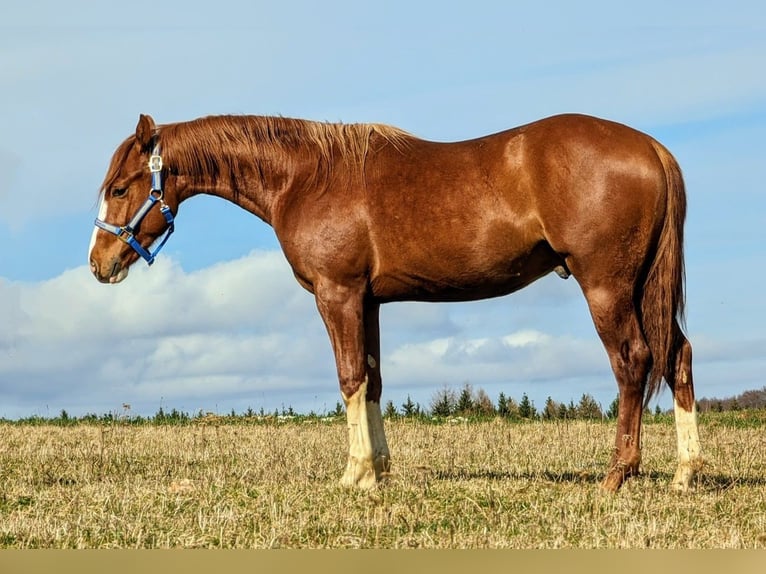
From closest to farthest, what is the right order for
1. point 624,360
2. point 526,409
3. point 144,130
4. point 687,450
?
point 624,360 → point 687,450 → point 144,130 → point 526,409

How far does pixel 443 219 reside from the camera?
8.47 metres

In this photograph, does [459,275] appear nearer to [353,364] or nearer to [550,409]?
[353,364]

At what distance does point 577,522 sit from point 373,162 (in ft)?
11.8

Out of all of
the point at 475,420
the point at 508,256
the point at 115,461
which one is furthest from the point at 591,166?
the point at 475,420

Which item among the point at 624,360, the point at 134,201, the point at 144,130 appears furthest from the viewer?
the point at 134,201

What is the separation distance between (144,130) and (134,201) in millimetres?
655

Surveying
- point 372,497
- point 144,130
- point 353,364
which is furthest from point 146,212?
point 372,497

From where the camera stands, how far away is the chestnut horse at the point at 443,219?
Answer: 8133 millimetres

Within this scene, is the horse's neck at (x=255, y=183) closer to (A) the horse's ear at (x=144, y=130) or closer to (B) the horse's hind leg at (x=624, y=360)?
(A) the horse's ear at (x=144, y=130)

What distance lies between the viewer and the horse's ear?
30.4 ft

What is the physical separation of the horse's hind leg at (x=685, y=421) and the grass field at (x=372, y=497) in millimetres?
163

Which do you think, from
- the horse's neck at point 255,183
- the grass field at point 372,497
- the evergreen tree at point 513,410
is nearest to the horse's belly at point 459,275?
the horse's neck at point 255,183

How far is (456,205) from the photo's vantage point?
8.44 m

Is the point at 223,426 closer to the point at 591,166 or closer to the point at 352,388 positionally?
the point at 352,388
